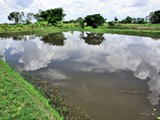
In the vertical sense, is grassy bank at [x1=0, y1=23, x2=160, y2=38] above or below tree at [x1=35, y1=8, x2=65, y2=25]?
below

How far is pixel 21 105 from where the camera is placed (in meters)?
8.30

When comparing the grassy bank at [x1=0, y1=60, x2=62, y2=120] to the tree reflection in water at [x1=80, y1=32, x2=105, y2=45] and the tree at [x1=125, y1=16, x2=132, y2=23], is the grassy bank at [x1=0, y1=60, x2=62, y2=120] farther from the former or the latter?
the tree at [x1=125, y1=16, x2=132, y2=23]

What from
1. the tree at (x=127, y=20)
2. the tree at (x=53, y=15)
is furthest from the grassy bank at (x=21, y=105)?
the tree at (x=127, y=20)

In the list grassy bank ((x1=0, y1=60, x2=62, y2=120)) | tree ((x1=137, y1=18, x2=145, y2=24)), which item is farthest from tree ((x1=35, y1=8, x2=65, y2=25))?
grassy bank ((x1=0, y1=60, x2=62, y2=120))

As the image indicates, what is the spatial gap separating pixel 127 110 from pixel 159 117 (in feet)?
4.79

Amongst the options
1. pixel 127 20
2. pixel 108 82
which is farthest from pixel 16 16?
pixel 108 82

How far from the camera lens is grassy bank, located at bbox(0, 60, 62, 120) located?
7.49 m

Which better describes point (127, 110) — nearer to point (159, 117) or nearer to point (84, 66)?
point (159, 117)

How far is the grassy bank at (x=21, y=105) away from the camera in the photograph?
7.49 metres

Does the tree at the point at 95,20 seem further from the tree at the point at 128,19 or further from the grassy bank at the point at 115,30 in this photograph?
the tree at the point at 128,19

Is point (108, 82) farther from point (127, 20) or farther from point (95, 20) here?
point (127, 20)

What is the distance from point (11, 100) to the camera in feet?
28.6

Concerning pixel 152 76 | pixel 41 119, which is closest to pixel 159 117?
pixel 41 119

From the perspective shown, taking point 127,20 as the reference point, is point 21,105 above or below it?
below
